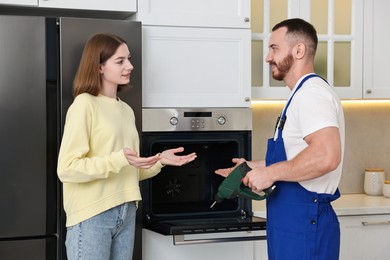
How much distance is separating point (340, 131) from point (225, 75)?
1.00m

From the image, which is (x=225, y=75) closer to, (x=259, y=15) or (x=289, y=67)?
(x=259, y=15)

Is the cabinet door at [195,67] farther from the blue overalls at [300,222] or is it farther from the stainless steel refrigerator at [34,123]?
the blue overalls at [300,222]

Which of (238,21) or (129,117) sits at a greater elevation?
(238,21)

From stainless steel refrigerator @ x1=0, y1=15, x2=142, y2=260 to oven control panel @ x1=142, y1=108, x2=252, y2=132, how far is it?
42 centimetres

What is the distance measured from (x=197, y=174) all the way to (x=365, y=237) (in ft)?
3.01

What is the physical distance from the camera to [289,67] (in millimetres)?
2775

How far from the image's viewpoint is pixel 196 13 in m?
3.49

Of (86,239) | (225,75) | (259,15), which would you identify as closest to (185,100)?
(225,75)

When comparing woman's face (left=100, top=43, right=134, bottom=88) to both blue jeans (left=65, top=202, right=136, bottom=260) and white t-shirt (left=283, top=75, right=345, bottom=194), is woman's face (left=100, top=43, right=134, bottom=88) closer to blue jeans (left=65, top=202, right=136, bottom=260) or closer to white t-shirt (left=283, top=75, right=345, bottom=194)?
blue jeans (left=65, top=202, right=136, bottom=260)

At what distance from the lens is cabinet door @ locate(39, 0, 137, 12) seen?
325cm

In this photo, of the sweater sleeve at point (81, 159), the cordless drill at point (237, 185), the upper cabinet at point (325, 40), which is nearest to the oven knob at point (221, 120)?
the upper cabinet at point (325, 40)

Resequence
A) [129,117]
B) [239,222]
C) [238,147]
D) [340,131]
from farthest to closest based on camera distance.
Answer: [238,147], [239,222], [129,117], [340,131]

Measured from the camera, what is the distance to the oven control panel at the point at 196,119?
339cm

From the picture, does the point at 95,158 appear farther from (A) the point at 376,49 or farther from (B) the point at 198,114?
(A) the point at 376,49
